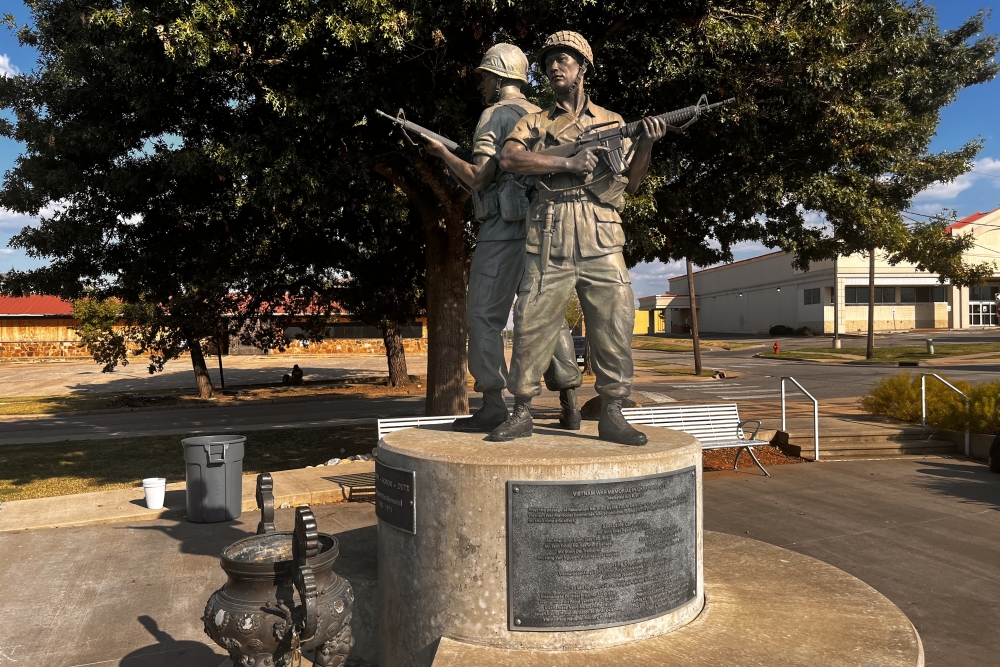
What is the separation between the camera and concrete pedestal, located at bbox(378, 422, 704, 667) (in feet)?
12.6

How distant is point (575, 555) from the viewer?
12.6 feet

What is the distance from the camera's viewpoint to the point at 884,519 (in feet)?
24.4

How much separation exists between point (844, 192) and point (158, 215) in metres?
9.15

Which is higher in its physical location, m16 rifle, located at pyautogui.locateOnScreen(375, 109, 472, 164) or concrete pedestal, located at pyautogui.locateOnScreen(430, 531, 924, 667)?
m16 rifle, located at pyautogui.locateOnScreen(375, 109, 472, 164)

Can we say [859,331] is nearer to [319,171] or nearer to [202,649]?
[319,171]

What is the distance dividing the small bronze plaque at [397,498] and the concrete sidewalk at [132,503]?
13.8ft

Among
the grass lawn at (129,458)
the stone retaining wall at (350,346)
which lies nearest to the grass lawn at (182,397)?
the grass lawn at (129,458)

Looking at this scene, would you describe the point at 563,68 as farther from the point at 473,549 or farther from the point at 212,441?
the point at 212,441

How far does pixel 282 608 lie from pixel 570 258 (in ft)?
7.87

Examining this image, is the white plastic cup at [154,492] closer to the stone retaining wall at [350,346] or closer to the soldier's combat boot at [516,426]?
the soldier's combat boot at [516,426]

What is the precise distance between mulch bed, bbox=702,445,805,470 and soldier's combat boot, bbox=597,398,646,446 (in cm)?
623

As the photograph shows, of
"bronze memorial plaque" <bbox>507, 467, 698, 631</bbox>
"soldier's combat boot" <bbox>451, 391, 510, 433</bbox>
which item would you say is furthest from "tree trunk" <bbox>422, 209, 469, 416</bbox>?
"bronze memorial plaque" <bbox>507, 467, 698, 631</bbox>

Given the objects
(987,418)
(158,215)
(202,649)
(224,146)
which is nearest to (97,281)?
(158,215)

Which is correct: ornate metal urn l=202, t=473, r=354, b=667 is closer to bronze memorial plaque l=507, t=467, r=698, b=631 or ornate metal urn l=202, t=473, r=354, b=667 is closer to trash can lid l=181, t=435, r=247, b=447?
bronze memorial plaque l=507, t=467, r=698, b=631
